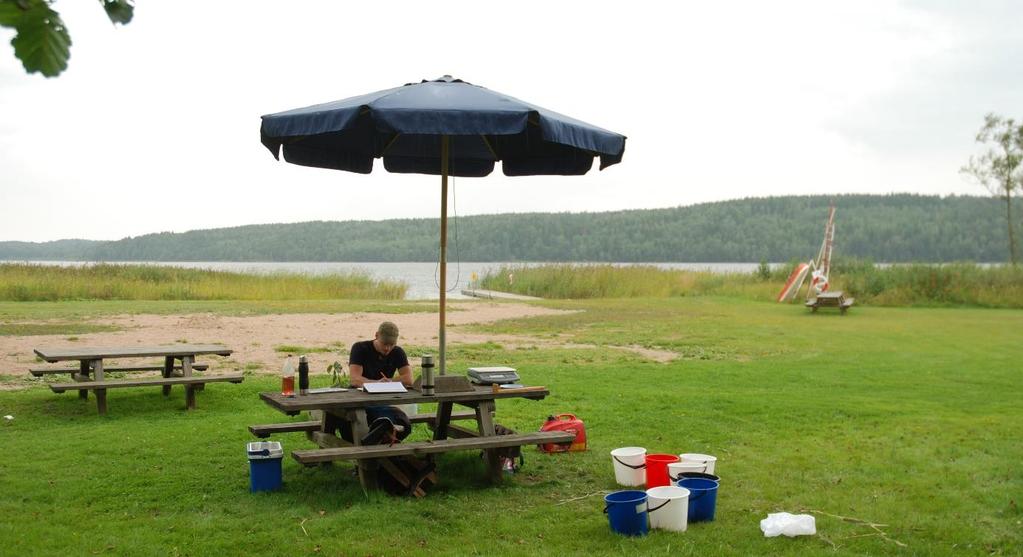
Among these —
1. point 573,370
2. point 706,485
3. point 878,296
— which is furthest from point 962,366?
point 878,296

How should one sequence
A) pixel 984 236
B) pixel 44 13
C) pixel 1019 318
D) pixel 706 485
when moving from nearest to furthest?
pixel 44 13
pixel 706 485
pixel 1019 318
pixel 984 236

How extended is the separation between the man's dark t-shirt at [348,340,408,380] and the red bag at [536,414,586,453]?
1324 mm

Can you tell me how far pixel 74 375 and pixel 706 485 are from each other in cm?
751

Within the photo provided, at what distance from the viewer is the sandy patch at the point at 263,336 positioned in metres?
13.3

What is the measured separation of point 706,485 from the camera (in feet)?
18.9

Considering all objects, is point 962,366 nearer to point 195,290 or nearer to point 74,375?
point 74,375

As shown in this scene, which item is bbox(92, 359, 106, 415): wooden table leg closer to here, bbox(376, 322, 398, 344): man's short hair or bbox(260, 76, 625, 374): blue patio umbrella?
bbox(260, 76, 625, 374): blue patio umbrella

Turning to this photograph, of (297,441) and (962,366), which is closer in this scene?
(297,441)

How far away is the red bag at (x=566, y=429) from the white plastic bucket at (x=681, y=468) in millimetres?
1454

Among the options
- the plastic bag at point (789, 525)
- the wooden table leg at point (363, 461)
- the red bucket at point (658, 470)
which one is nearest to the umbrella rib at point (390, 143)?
the wooden table leg at point (363, 461)

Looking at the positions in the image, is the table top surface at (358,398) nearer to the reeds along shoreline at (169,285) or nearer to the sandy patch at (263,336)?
the sandy patch at (263,336)

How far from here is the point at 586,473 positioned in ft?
22.6

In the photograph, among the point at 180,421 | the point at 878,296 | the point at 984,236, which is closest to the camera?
the point at 180,421

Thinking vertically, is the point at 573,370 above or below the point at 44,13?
below
